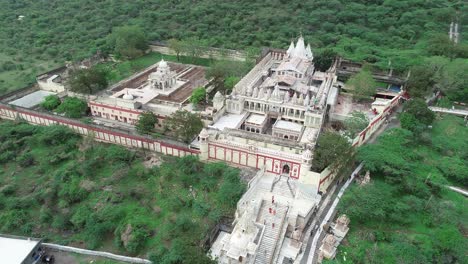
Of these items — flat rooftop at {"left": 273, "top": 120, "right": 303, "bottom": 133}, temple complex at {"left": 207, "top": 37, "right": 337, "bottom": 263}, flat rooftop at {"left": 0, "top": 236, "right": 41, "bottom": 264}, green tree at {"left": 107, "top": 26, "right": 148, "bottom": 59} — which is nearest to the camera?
flat rooftop at {"left": 0, "top": 236, "right": 41, "bottom": 264}

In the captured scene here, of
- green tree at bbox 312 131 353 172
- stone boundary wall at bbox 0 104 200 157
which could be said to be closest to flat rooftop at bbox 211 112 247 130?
stone boundary wall at bbox 0 104 200 157

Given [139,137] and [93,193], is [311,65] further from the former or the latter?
[93,193]

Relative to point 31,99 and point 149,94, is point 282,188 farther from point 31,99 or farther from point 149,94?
point 31,99

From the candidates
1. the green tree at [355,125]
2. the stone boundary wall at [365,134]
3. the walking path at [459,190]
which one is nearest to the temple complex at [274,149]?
the stone boundary wall at [365,134]

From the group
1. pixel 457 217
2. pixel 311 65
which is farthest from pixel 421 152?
pixel 311 65

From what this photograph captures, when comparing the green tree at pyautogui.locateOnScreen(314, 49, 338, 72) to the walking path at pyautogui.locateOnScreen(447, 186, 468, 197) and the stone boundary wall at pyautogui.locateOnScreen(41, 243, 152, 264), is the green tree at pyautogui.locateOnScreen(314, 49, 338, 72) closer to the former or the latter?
the walking path at pyautogui.locateOnScreen(447, 186, 468, 197)

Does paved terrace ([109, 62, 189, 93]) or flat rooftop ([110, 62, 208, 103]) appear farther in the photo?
paved terrace ([109, 62, 189, 93])

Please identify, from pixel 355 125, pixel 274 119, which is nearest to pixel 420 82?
pixel 355 125
